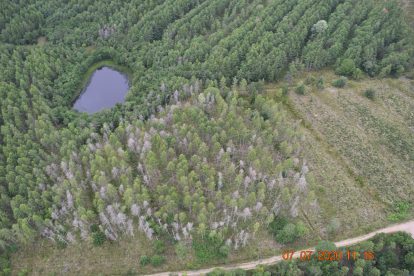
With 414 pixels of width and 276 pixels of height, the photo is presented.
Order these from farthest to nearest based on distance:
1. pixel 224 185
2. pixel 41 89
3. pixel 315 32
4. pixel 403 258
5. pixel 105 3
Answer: pixel 105 3 < pixel 315 32 < pixel 41 89 < pixel 224 185 < pixel 403 258

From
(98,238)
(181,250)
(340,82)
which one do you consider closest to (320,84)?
(340,82)

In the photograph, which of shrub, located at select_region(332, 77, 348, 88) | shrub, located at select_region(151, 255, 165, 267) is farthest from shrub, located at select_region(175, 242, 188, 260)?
shrub, located at select_region(332, 77, 348, 88)

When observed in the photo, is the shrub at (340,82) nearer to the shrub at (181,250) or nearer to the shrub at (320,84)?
the shrub at (320,84)

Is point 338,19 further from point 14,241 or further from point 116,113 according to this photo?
point 14,241

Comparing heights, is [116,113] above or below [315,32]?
below

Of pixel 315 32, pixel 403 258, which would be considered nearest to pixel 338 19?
pixel 315 32

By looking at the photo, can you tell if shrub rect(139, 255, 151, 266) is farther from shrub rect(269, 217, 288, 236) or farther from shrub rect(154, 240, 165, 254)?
shrub rect(269, 217, 288, 236)

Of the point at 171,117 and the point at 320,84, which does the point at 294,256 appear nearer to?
the point at 171,117
